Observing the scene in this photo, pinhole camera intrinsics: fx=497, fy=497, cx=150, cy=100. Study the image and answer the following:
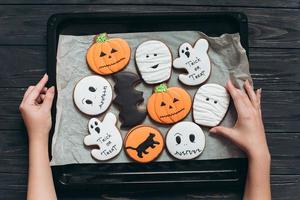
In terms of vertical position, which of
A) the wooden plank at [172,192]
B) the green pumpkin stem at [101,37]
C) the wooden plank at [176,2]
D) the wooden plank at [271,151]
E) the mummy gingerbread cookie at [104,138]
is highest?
the wooden plank at [176,2]

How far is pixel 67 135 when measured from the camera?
853mm

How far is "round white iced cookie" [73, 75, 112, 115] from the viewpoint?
33.5 inches

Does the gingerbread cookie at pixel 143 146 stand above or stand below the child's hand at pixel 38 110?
below

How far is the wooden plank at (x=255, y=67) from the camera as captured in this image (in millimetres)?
906

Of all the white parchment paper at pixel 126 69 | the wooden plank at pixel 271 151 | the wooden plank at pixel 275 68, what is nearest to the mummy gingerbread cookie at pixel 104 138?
the white parchment paper at pixel 126 69

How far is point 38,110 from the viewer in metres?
0.84

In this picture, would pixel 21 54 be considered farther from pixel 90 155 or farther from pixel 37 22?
pixel 90 155

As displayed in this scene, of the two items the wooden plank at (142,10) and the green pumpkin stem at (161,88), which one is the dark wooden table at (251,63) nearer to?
the wooden plank at (142,10)

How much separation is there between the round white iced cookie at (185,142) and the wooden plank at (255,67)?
158 mm

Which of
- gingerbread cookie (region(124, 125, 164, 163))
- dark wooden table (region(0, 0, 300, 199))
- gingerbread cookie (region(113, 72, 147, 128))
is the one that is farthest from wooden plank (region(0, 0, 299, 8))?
gingerbread cookie (region(124, 125, 164, 163))

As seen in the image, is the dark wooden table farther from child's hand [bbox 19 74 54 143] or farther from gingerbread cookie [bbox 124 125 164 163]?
gingerbread cookie [bbox 124 125 164 163]

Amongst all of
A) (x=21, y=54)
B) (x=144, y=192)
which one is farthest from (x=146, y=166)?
(x=21, y=54)

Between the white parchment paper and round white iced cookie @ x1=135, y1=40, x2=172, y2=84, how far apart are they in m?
0.01

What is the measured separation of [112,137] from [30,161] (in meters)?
0.14
